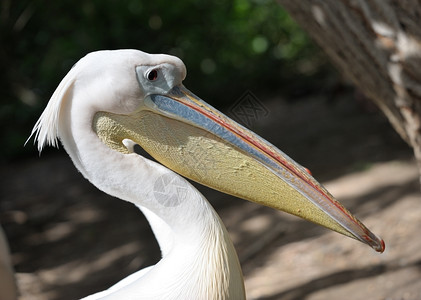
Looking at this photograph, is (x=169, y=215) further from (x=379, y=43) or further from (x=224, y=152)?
(x=379, y=43)

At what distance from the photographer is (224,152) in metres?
1.80

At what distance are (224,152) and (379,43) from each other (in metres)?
1.03

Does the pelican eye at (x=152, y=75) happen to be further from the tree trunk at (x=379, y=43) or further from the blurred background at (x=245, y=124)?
the tree trunk at (x=379, y=43)

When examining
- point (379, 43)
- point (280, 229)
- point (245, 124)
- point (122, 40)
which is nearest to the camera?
point (245, 124)

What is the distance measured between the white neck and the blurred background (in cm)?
52

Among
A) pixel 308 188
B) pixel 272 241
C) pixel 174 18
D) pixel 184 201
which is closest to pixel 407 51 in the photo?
pixel 308 188

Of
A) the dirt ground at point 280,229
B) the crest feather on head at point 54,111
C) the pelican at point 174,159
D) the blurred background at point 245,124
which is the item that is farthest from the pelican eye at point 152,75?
the dirt ground at point 280,229

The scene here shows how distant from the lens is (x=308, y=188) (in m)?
1.78

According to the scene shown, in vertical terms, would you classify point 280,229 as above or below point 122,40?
below

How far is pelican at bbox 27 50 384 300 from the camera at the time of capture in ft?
5.68

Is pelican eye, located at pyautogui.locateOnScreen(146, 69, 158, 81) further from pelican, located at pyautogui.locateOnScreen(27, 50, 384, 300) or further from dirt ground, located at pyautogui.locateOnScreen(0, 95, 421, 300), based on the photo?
dirt ground, located at pyautogui.locateOnScreen(0, 95, 421, 300)

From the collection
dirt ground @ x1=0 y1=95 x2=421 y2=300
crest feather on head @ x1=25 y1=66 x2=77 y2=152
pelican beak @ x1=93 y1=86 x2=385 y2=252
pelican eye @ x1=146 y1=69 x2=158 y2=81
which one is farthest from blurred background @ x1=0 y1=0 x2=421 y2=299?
crest feather on head @ x1=25 y1=66 x2=77 y2=152

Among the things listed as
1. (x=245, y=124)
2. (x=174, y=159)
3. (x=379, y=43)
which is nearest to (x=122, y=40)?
(x=379, y=43)

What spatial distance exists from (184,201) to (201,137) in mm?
209
